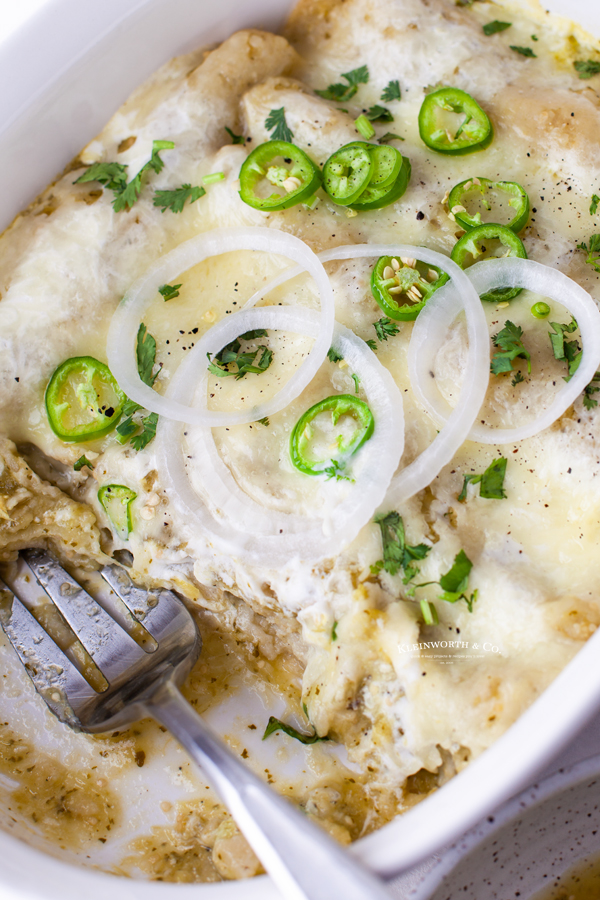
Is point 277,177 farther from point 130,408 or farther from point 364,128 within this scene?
point 130,408

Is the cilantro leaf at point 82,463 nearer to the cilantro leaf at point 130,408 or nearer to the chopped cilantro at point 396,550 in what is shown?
the cilantro leaf at point 130,408

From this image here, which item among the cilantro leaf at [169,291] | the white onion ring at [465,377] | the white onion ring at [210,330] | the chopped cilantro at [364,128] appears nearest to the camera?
the white onion ring at [465,377]

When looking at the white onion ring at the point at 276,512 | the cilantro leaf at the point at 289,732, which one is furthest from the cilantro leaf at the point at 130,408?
the cilantro leaf at the point at 289,732

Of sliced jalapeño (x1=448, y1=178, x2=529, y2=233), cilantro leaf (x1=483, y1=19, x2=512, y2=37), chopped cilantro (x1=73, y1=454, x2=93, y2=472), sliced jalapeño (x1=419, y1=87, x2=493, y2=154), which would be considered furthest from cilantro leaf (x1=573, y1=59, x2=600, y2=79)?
chopped cilantro (x1=73, y1=454, x2=93, y2=472)

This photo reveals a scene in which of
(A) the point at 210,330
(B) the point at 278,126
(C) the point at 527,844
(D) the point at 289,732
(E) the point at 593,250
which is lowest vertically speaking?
(C) the point at 527,844

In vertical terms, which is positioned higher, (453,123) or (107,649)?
Result: (453,123)

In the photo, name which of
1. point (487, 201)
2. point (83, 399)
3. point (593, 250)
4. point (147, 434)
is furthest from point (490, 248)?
point (83, 399)
